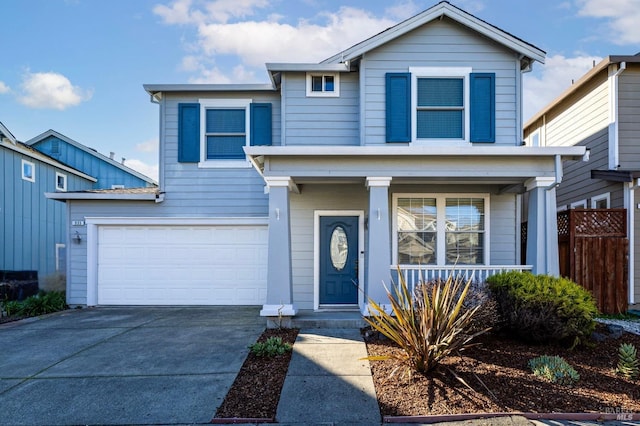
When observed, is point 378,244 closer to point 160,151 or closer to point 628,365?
point 628,365

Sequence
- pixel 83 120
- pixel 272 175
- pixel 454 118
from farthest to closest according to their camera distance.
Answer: pixel 83 120 → pixel 454 118 → pixel 272 175

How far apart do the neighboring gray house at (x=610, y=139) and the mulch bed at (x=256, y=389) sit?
302 inches

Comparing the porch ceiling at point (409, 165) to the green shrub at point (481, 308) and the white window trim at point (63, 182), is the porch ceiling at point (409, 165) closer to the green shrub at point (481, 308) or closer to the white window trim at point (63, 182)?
the green shrub at point (481, 308)

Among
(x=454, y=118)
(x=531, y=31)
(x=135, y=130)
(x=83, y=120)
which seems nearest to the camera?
(x=454, y=118)

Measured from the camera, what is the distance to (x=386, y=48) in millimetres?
7707

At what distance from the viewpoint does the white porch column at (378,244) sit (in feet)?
20.7

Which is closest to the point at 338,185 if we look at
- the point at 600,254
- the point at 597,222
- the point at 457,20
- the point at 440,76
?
the point at 440,76

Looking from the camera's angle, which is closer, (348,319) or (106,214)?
(348,319)

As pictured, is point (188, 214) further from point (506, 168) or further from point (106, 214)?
point (506, 168)

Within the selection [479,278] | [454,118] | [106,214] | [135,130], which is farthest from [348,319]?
[135,130]

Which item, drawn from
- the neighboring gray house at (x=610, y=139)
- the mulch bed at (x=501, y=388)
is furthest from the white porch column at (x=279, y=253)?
the neighboring gray house at (x=610, y=139)

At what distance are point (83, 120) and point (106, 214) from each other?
35.2 ft

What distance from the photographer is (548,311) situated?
16.6ft

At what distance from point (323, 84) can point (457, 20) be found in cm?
298
